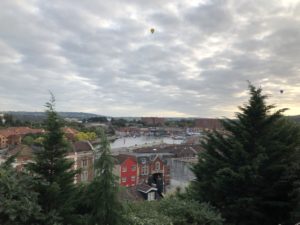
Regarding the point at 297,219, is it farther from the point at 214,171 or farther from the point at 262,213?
the point at 214,171

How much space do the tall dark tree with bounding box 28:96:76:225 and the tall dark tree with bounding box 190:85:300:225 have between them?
6445 millimetres

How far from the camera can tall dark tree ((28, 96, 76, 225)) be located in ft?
37.2

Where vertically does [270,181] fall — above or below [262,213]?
above

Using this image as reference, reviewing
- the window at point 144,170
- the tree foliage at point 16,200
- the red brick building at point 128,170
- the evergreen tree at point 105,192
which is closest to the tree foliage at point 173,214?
the evergreen tree at point 105,192

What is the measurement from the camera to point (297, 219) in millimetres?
12789

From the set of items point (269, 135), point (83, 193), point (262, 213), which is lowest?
point (262, 213)

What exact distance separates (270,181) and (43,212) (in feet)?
32.1

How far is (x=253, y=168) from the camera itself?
47.6 feet

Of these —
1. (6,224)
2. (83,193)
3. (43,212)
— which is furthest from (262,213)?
(6,224)

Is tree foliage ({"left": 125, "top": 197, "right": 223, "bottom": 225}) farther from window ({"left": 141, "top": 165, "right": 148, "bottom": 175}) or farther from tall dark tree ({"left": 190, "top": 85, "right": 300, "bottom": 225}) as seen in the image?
window ({"left": 141, "top": 165, "right": 148, "bottom": 175})

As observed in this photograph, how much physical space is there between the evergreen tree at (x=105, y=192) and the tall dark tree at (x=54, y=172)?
1342 mm

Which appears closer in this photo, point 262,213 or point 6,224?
point 6,224

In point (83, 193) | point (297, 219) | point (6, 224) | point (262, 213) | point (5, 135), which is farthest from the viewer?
point (5, 135)

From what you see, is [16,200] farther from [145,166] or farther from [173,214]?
[145,166]
